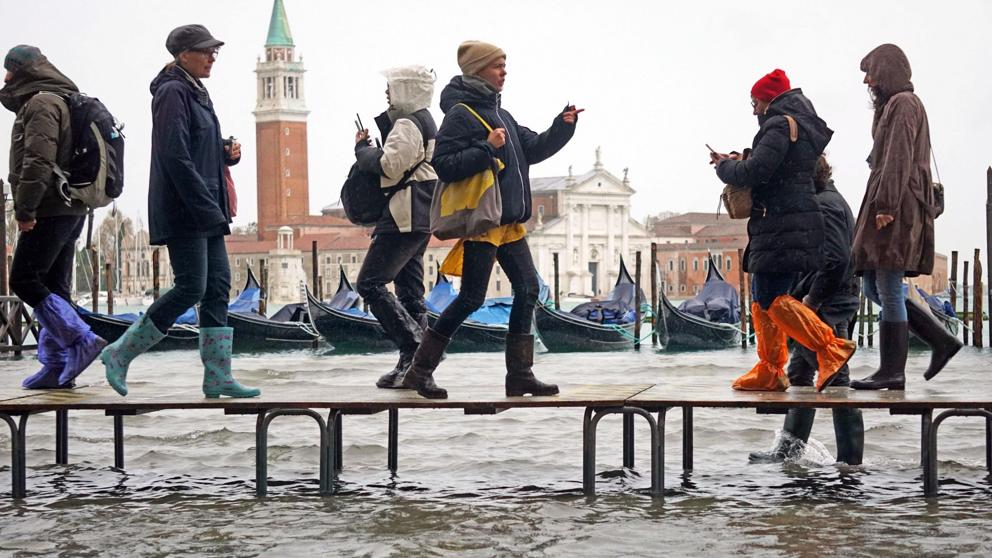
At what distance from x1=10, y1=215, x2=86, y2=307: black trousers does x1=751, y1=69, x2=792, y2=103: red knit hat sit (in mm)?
2345

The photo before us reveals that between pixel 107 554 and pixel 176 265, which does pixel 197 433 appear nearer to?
pixel 176 265

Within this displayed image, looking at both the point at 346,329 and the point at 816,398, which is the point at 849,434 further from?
the point at 346,329

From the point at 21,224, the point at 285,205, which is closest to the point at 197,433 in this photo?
the point at 21,224

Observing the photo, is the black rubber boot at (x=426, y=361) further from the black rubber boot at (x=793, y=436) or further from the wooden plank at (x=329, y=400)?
the black rubber boot at (x=793, y=436)

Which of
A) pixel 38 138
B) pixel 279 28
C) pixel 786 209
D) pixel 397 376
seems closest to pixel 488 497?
pixel 397 376

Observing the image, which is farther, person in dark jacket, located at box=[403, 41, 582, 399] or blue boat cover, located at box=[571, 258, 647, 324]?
blue boat cover, located at box=[571, 258, 647, 324]

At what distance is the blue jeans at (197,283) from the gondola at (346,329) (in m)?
18.0

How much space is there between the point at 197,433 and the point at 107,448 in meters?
0.84

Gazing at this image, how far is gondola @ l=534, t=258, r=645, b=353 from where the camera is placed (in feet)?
77.1

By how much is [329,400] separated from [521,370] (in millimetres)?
627

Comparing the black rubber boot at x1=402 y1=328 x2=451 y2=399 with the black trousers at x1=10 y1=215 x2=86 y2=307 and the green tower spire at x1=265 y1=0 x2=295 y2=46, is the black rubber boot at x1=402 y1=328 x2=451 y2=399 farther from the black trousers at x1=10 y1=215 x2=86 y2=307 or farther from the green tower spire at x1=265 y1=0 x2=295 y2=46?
the green tower spire at x1=265 y1=0 x2=295 y2=46

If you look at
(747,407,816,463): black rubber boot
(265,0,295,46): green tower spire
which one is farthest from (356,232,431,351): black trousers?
(265,0,295,46): green tower spire

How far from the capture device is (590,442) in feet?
16.1

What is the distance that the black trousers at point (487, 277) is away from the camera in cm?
471
